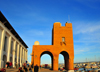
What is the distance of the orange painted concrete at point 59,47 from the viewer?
33.6 m

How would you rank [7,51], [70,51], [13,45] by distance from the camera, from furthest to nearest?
[13,45] → [70,51] → [7,51]

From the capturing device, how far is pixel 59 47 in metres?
34.5

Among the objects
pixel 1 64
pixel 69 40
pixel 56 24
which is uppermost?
pixel 56 24

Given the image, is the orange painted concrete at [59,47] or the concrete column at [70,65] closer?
the concrete column at [70,65]

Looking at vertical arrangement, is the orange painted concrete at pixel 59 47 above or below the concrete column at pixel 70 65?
above

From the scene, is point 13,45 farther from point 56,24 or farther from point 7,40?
point 56,24


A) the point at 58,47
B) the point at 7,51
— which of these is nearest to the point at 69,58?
the point at 58,47

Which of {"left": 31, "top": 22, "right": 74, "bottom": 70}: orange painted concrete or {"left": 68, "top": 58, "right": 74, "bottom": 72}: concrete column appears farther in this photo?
{"left": 31, "top": 22, "right": 74, "bottom": 70}: orange painted concrete

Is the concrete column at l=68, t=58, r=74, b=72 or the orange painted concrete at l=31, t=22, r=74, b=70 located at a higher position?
the orange painted concrete at l=31, t=22, r=74, b=70

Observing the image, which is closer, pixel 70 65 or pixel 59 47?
pixel 70 65

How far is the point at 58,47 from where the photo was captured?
113ft

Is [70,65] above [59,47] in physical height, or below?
below

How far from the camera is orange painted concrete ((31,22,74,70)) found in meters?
33.6

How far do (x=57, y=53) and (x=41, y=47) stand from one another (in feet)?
17.6
